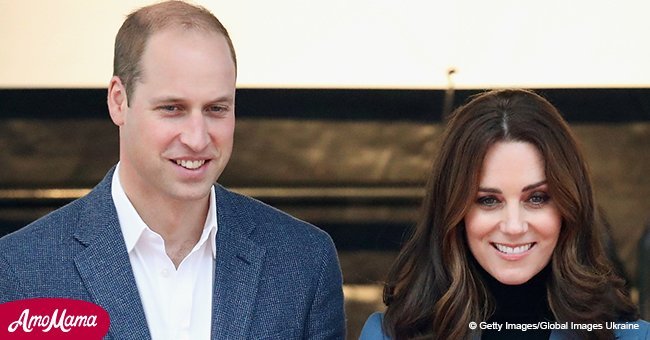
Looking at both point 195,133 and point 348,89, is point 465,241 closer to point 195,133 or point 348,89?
point 195,133

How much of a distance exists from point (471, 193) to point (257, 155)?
1396 millimetres

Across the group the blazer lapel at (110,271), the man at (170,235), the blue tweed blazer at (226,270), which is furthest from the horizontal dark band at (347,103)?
the blazer lapel at (110,271)

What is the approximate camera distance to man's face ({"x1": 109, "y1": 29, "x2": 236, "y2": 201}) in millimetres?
2750

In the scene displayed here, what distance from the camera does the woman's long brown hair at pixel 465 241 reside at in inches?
110

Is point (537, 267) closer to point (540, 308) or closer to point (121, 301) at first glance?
point (540, 308)

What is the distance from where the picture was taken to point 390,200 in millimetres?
4070

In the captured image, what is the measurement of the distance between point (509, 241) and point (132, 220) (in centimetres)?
82

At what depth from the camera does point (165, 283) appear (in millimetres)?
2848

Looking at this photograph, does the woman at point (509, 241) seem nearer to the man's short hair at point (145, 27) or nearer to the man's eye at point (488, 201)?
the man's eye at point (488, 201)

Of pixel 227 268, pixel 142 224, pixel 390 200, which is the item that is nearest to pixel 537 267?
pixel 227 268

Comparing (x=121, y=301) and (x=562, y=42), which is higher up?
(x=562, y=42)

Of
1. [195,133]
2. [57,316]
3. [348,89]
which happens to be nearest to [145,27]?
[195,133]

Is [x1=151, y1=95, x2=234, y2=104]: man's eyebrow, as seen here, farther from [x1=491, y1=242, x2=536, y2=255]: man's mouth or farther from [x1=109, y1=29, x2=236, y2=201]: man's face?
[x1=491, y1=242, x2=536, y2=255]: man's mouth

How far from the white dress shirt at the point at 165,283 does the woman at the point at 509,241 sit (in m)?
0.39
